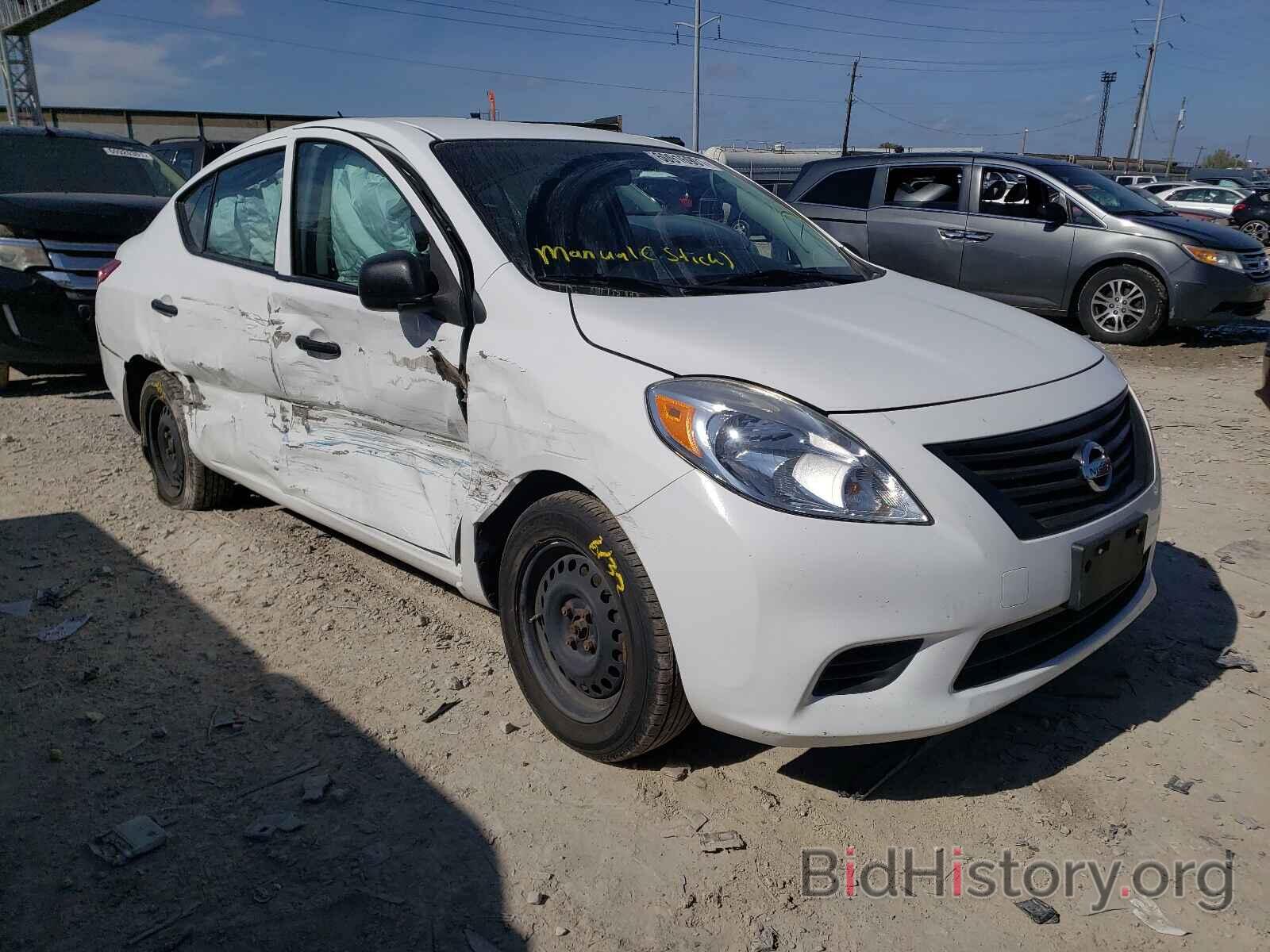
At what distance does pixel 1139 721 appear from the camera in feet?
9.65

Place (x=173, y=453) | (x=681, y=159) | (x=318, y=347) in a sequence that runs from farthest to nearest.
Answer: (x=173, y=453), (x=681, y=159), (x=318, y=347)

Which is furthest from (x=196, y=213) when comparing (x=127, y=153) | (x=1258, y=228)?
(x=1258, y=228)

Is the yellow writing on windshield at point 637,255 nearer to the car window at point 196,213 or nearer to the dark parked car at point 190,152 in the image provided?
the car window at point 196,213

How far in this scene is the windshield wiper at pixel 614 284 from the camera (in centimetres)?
280

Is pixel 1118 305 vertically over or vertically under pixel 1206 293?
under

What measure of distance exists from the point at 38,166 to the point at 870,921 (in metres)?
8.18

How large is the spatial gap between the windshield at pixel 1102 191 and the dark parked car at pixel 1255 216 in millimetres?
14694

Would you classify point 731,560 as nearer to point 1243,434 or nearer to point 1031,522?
point 1031,522

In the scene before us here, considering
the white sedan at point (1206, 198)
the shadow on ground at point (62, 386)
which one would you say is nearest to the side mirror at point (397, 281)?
the shadow on ground at point (62, 386)

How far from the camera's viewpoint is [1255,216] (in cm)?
2153

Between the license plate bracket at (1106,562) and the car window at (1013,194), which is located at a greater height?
the car window at (1013,194)

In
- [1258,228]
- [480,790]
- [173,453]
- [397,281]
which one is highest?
[397,281]

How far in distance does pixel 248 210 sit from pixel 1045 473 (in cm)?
316
